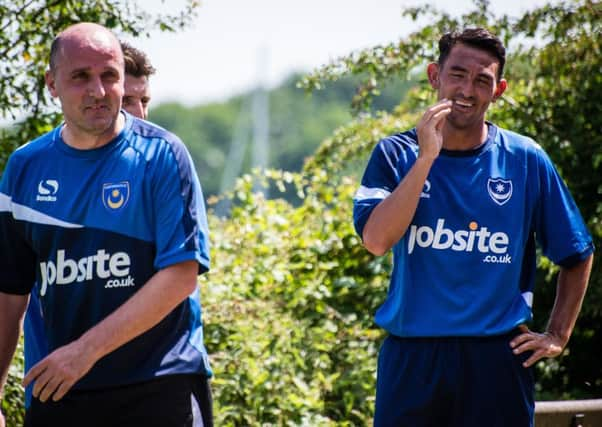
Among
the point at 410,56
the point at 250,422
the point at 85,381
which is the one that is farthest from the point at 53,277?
the point at 410,56

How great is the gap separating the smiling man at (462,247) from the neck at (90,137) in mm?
844

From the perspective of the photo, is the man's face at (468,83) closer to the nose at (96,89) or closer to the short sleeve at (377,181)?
the short sleeve at (377,181)

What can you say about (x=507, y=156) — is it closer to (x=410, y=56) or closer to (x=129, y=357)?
(x=129, y=357)

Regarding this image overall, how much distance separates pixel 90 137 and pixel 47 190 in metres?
0.21

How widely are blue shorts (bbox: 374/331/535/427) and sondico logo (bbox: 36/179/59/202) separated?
1.22 m

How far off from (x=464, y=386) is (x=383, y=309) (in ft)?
1.23

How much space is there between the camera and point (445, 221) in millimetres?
3697

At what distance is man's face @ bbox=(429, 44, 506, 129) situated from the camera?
3.79 meters

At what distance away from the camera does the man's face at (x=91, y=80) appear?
3.40 m

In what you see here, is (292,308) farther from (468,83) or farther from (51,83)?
(51,83)

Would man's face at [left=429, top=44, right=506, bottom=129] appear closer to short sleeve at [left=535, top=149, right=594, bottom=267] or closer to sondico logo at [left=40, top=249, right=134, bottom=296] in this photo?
short sleeve at [left=535, top=149, right=594, bottom=267]

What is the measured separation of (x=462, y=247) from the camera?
367cm

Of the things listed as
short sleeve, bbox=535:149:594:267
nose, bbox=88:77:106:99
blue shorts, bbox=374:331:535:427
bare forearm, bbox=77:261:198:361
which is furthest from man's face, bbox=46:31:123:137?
short sleeve, bbox=535:149:594:267

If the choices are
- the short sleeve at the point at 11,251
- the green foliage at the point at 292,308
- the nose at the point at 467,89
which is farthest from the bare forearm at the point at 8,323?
the green foliage at the point at 292,308
